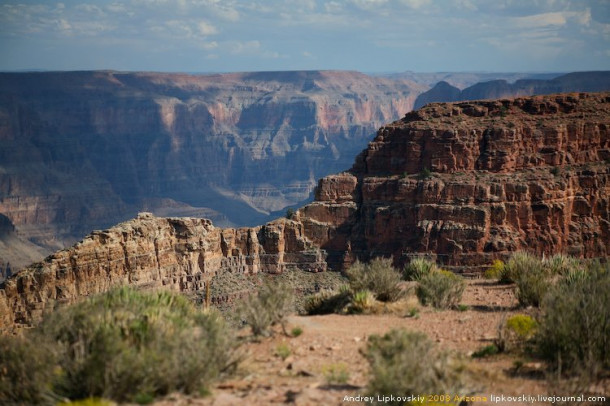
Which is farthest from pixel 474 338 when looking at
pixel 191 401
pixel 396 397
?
pixel 191 401

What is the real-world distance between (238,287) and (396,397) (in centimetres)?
5180

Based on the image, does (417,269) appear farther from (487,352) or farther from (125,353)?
(125,353)

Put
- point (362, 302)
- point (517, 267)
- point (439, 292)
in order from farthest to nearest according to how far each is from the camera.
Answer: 1. point (517, 267)
2. point (439, 292)
3. point (362, 302)

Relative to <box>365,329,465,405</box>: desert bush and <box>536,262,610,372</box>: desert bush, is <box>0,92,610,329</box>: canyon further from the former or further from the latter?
<box>365,329,465,405</box>: desert bush

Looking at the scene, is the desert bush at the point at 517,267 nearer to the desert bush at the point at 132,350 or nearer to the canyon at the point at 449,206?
the desert bush at the point at 132,350

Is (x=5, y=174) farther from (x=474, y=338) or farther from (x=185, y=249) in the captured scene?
(x=474, y=338)

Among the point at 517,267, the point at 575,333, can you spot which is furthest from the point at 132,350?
the point at 517,267

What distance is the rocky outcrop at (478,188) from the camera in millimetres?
69500

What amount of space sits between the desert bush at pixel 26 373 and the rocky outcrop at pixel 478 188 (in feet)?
176

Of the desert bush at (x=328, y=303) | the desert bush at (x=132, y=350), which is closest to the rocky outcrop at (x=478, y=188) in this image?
the desert bush at (x=328, y=303)

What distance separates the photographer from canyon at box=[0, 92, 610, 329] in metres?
68.4

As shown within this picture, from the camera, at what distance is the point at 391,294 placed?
26797 mm

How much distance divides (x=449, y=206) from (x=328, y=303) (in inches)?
1769

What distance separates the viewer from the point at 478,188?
230 ft
